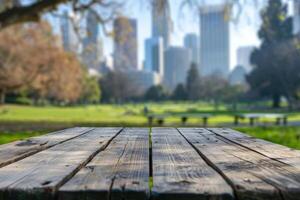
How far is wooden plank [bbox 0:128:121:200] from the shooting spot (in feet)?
4.03

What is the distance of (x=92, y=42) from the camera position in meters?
22.7

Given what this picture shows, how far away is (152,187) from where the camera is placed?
1.27 metres

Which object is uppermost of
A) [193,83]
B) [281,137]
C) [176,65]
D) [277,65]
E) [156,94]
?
[176,65]

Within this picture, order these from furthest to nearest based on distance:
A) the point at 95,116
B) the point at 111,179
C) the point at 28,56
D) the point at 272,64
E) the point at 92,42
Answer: the point at 272,64 < the point at 28,56 < the point at 95,116 < the point at 92,42 < the point at 111,179

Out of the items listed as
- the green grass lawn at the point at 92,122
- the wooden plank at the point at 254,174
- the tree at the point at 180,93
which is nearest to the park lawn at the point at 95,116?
the green grass lawn at the point at 92,122

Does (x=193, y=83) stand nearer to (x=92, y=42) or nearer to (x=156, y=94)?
(x=156, y=94)

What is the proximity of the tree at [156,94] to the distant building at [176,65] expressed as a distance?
6.22m

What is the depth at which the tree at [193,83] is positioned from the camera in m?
83.8

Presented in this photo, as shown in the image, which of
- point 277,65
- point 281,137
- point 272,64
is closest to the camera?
point 281,137

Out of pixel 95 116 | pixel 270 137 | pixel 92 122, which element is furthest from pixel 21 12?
pixel 95 116

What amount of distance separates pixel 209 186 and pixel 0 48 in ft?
129

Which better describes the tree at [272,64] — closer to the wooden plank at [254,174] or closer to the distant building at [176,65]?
the distant building at [176,65]

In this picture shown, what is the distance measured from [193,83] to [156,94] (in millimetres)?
16224

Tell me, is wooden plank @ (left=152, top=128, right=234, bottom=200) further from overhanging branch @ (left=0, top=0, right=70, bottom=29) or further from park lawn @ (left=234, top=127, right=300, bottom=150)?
overhanging branch @ (left=0, top=0, right=70, bottom=29)
